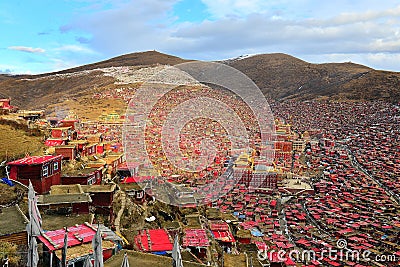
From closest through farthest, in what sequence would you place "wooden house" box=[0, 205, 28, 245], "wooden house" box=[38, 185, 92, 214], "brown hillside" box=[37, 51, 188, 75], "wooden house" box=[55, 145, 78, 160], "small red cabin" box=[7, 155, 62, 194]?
1. "wooden house" box=[0, 205, 28, 245]
2. "wooden house" box=[38, 185, 92, 214]
3. "small red cabin" box=[7, 155, 62, 194]
4. "wooden house" box=[55, 145, 78, 160]
5. "brown hillside" box=[37, 51, 188, 75]

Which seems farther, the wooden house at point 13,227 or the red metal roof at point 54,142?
the red metal roof at point 54,142

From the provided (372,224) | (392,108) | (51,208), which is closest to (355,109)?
(392,108)

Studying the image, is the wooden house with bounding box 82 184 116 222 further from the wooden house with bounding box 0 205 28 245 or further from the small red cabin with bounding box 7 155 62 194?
the wooden house with bounding box 0 205 28 245

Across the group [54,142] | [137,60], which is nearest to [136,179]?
[54,142]

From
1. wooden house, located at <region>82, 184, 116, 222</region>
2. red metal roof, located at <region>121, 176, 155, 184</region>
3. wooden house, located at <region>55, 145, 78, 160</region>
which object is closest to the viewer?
wooden house, located at <region>82, 184, 116, 222</region>

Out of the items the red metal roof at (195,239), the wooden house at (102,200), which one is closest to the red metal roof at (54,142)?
the wooden house at (102,200)

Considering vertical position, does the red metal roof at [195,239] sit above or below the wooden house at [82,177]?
below

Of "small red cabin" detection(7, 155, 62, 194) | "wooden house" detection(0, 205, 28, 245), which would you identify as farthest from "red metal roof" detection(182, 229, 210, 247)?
"wooden house" detection(0, 205, 28, 245)

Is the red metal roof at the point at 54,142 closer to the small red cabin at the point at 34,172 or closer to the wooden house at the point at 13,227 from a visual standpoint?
the small red cabin at the point at 34,172

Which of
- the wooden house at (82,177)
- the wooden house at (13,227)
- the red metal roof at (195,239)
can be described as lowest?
the red metal roof at (195,239)

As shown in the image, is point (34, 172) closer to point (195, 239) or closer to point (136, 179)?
point (195, 239)

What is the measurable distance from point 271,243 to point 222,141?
51.3 ft

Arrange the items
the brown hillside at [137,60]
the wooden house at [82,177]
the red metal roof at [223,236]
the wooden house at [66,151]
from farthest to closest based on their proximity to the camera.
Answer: the brown hillside at [137,60] < the wooden house at [66,151] < the red metal roof at [223,236] < the wooden house at [82,177]

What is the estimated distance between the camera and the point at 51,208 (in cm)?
687
